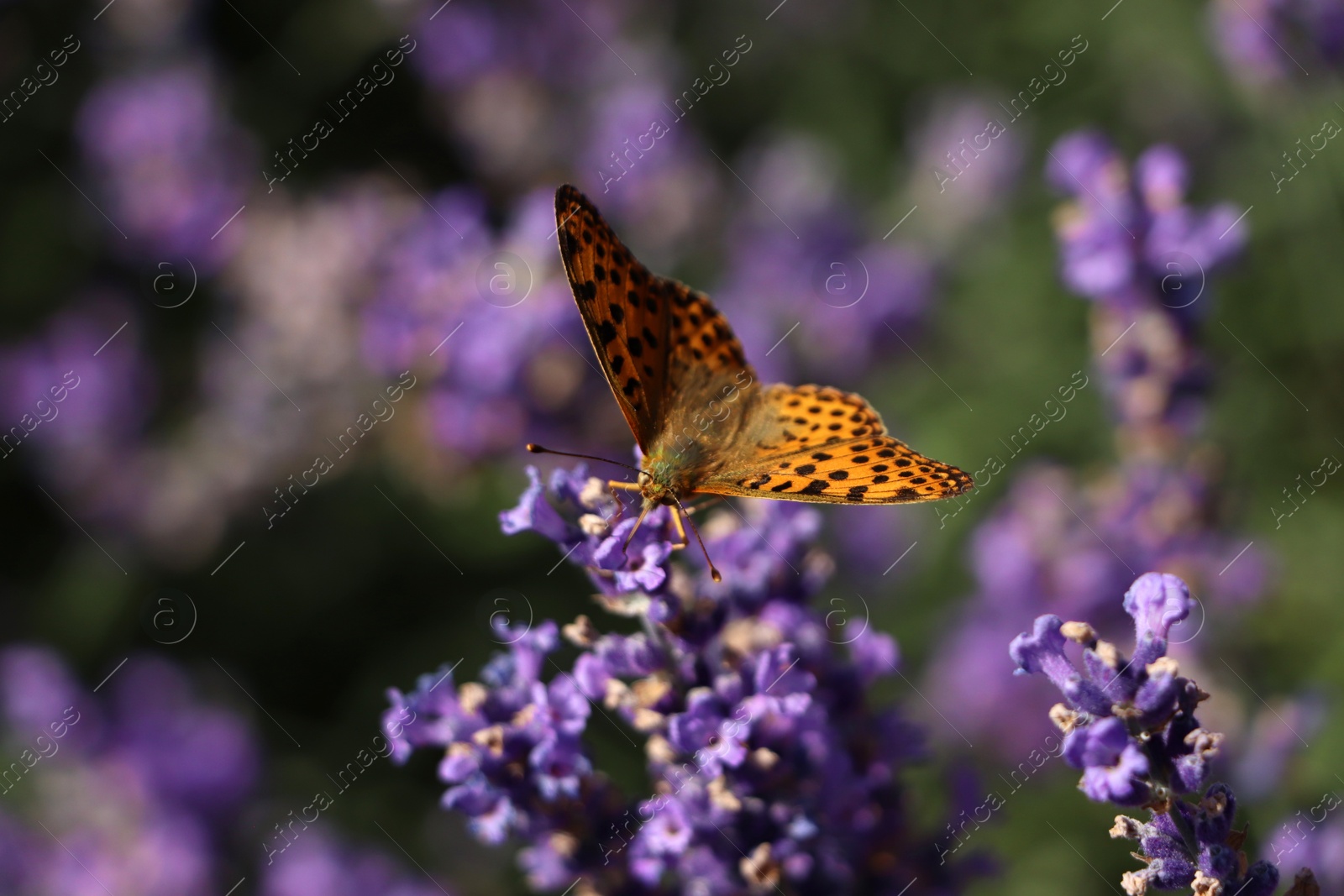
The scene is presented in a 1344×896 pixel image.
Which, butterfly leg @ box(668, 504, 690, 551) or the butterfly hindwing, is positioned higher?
butterfly leg @ box(668, 504, 690, 551)

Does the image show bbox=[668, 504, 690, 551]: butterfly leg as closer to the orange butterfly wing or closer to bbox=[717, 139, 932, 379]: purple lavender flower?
the orange butterfly wing

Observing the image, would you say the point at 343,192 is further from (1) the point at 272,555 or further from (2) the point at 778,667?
(2) the point at 778,667

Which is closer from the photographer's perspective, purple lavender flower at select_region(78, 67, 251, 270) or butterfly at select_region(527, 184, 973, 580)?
butterfly at select_region(527, 184, 973, 580)

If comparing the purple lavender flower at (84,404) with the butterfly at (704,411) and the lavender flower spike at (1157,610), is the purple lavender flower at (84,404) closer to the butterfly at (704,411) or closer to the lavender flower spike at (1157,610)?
the butterfly at (704,411)

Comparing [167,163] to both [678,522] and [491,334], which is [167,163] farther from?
[678,522]

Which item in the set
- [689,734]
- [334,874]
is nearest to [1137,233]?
[689,734]

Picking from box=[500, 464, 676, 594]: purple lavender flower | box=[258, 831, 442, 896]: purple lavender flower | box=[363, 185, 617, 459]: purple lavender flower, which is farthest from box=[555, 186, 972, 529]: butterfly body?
box=[258, 831, 442, 896]: purple lavender flower
